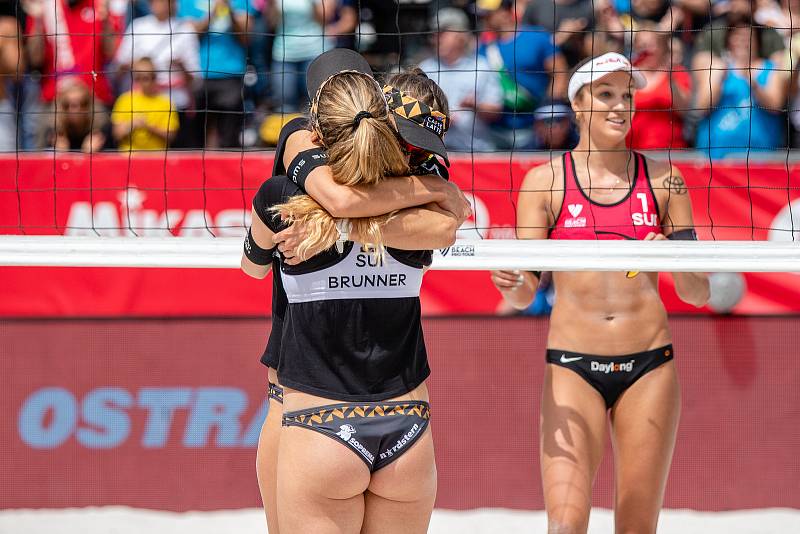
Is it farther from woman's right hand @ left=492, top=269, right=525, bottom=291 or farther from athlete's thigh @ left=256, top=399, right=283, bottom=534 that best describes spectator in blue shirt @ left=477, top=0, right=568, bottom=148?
athlete's thigh @ left=256, top=399, right=283, bottom=534

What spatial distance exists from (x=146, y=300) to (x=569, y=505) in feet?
7.78

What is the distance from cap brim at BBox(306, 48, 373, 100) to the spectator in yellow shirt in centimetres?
321

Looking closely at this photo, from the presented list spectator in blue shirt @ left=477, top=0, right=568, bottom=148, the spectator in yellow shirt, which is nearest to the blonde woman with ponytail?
the spectator in yellow shirt

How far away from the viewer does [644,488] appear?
330cm

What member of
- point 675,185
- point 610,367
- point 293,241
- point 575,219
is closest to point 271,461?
point 293,241

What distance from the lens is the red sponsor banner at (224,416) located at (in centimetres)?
476

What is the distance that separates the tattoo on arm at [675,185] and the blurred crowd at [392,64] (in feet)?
6.97

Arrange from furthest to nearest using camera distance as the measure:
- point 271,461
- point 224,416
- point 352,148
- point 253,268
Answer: point 224,416 → point 271,461 → point 253,268 → point 352,148

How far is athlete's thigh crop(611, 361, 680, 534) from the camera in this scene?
10.8 feet

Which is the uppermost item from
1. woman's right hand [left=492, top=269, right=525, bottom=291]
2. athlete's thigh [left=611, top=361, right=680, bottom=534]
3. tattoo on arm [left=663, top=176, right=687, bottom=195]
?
tattoo on arm [left=663, top=176, right=687, bottom=195]

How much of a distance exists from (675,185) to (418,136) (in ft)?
4.90

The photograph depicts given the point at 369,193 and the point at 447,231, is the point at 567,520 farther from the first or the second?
the point at 369,193

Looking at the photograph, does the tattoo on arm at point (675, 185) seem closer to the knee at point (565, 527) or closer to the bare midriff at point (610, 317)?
the bare midriff at point (610, 317)

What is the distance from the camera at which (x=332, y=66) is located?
2352 millimetres
